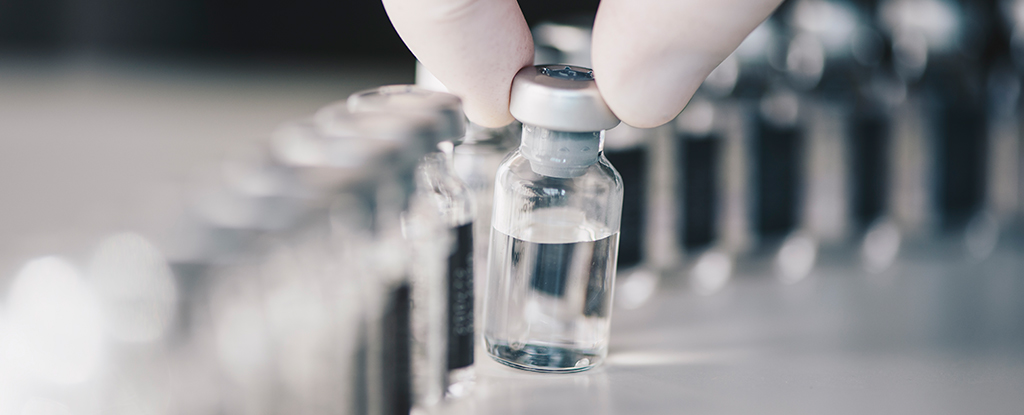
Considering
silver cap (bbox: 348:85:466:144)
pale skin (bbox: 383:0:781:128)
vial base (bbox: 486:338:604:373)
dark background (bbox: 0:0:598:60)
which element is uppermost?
dark background (bbox: 0:0:598:60)

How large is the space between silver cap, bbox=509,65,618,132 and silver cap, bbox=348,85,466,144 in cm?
3

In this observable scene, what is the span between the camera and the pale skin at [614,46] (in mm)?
372

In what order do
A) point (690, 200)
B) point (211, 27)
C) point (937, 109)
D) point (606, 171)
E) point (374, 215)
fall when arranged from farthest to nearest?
1. point (211, 27)
2. point (937, 109)
3. point (690, 200)
4. point (606, 171)
5. point (374, 215)

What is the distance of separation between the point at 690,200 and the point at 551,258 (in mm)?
278

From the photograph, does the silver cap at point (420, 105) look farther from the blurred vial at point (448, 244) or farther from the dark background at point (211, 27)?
the dark background at point (211, 27)

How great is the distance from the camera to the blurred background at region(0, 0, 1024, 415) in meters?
0.40

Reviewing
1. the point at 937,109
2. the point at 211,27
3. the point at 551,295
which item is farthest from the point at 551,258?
the point at 211,27

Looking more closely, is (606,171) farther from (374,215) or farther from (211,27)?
(211,27)

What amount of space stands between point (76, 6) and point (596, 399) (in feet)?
3.64

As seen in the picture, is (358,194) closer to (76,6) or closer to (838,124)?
(838,124)

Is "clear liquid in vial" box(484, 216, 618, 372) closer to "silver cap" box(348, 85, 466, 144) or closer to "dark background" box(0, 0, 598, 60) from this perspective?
"silver cap" box(348, 85, 466, 144)

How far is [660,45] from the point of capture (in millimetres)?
382

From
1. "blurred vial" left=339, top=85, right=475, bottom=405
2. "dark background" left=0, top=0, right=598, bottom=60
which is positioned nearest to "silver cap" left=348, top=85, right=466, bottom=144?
"blurred vial" left=339, top=85, right=475, bottom=405

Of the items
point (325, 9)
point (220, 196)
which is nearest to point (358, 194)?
point (220, 196)
